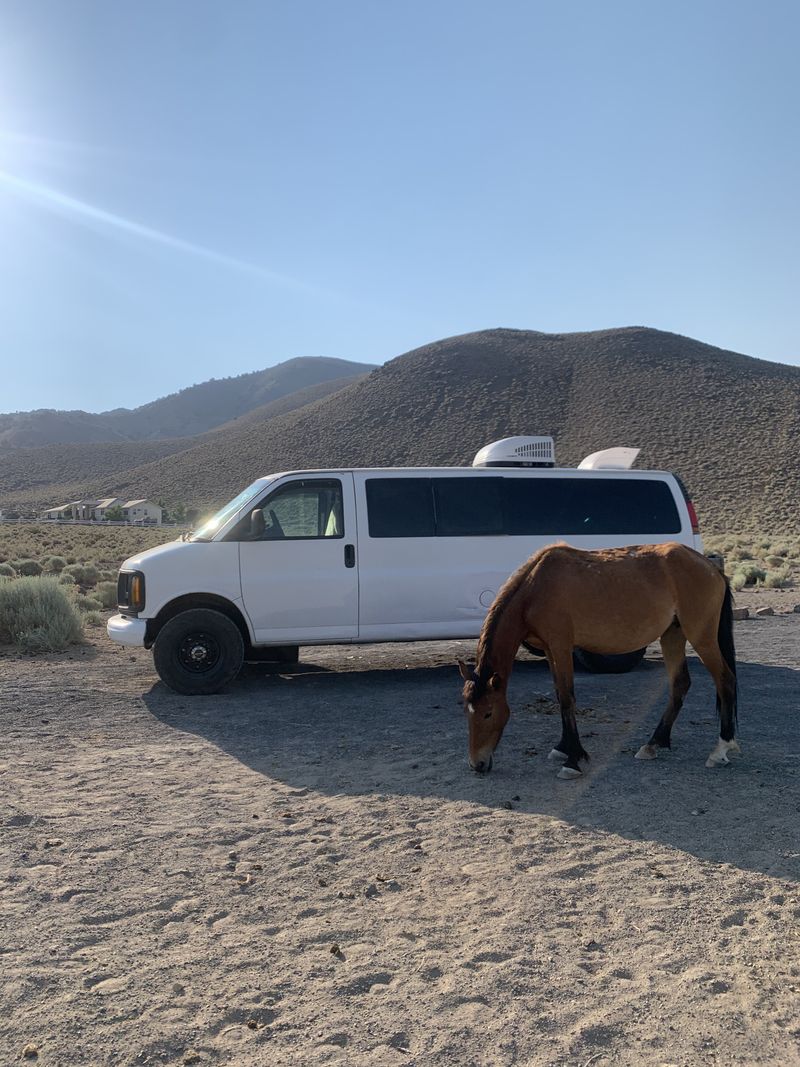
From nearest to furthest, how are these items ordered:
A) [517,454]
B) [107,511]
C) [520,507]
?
[520,507]
[517,454]
[107,511]

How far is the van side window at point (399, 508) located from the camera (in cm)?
923

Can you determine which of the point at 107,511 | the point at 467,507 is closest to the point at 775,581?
the point at 467,507

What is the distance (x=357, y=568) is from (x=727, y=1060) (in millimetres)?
6429

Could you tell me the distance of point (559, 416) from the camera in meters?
70.0

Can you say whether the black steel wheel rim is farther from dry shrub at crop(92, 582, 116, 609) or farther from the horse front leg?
dry shrub at crop(92, 582, 116, 609)

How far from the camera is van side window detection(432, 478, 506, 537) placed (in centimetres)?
946

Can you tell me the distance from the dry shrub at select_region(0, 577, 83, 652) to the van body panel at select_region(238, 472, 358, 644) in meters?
4.58

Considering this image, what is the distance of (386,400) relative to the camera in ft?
259

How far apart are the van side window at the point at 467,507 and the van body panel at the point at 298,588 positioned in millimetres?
1125

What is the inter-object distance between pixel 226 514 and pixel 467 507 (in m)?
2.66

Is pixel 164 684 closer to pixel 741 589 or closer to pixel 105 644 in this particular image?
pixel 105 644

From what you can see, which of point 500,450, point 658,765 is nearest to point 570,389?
point 500,450

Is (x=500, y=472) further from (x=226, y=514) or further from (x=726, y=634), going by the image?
(x=726, y=634)

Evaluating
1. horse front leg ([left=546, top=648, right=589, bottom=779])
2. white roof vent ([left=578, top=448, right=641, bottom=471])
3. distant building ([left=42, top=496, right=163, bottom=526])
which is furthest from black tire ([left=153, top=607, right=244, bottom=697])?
distant building ([left=42, top=496, right=163, bottom=526])
